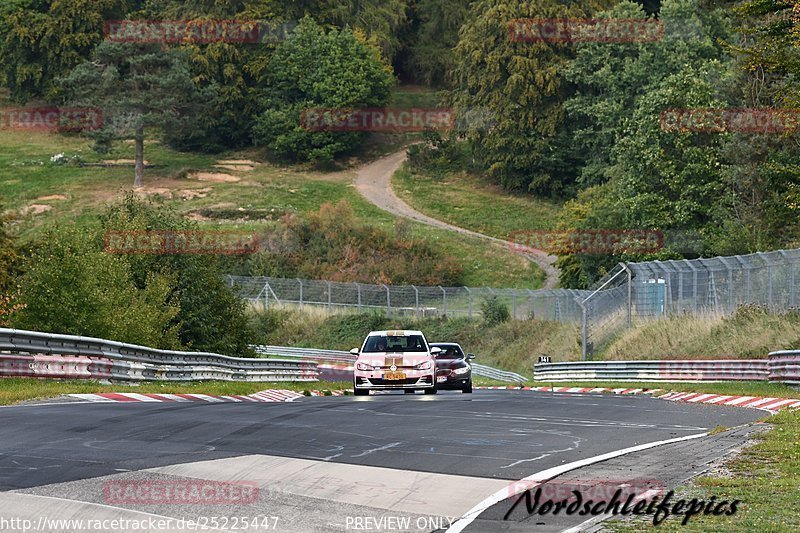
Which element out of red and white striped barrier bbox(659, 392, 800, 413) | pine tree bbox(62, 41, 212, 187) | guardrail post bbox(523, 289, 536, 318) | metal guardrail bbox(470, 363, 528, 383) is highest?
pine tree bbox(62, 41, 212, 187)

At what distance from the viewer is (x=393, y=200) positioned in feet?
317

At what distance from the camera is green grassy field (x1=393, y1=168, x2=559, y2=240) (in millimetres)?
91000

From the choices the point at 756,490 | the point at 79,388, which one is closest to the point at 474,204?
the point at 79,388

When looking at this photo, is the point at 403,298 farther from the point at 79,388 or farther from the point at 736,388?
the point at 79,388

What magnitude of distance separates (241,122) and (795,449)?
9623 centimetres

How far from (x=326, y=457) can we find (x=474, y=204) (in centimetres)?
8285

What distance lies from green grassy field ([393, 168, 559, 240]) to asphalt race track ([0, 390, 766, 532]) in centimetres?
7044

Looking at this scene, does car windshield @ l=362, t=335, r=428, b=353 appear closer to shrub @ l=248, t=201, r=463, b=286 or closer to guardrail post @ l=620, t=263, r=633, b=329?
guardrail post @ l=620, t=263, r=633, b=329

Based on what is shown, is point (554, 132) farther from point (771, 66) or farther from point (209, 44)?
point (771, 66)

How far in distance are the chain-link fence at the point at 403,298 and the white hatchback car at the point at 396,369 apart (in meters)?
27.6

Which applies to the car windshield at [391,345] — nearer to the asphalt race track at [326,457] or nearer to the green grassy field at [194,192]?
the asphalt race track at [326,457]

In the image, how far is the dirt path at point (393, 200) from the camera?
→ 83037mm

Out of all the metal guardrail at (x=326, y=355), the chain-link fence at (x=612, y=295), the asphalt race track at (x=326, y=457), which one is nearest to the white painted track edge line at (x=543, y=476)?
the asphalt race track at (x=326, y=457)

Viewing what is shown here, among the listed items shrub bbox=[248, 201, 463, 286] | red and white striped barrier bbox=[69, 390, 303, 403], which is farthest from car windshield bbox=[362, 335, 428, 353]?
shrub bbox=[248, 201, 463, 286]
